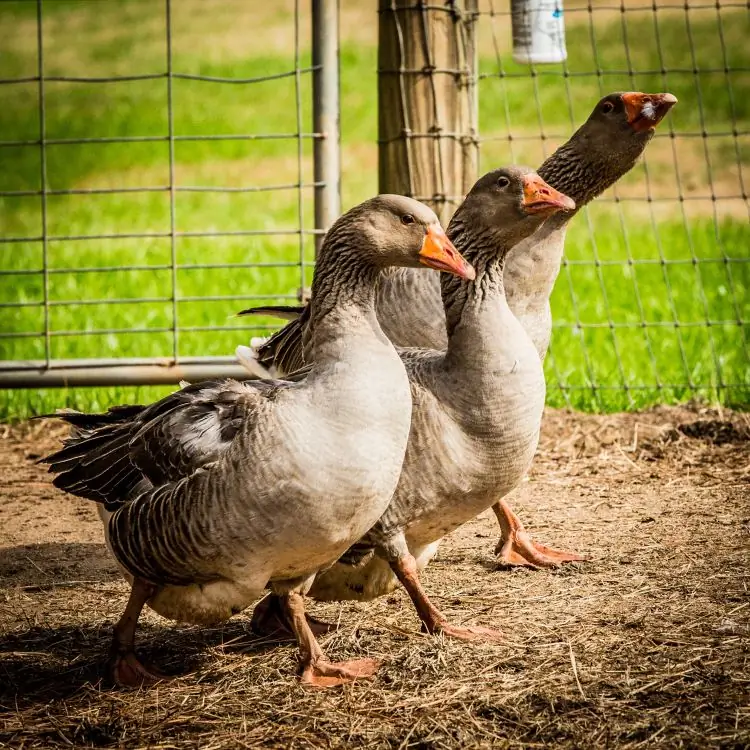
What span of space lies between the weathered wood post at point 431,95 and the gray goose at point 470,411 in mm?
1952

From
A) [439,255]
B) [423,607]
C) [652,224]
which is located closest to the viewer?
[439,255]

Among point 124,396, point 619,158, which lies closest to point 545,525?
point 619,158

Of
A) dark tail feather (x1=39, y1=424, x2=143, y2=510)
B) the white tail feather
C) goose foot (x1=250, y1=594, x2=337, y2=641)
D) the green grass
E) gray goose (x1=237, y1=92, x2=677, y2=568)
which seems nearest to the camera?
dark tail feather (x1=39, y1=424, x2=143, y2=510)

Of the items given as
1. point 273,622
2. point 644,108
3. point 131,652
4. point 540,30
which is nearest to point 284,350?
point 273,622

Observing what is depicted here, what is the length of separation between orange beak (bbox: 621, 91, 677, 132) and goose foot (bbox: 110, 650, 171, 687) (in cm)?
288

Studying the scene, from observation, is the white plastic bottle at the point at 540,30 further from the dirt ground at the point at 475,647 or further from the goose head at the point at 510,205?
the goose head at the point at 510,205

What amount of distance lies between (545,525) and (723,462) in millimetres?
1181

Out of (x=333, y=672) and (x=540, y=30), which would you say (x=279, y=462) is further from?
(x=540, y=30)

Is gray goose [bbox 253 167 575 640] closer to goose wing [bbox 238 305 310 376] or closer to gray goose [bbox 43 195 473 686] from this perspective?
gray goose [bbox 43 195 473 686]

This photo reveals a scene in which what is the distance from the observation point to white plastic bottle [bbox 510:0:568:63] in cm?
641

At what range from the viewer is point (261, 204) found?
563 inches

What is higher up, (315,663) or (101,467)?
(101,467)

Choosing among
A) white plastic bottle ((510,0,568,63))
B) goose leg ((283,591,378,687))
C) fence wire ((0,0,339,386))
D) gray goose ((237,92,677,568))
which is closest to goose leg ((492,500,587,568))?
gray goose ((237,92,677,568))

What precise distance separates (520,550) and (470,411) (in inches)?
43.7
